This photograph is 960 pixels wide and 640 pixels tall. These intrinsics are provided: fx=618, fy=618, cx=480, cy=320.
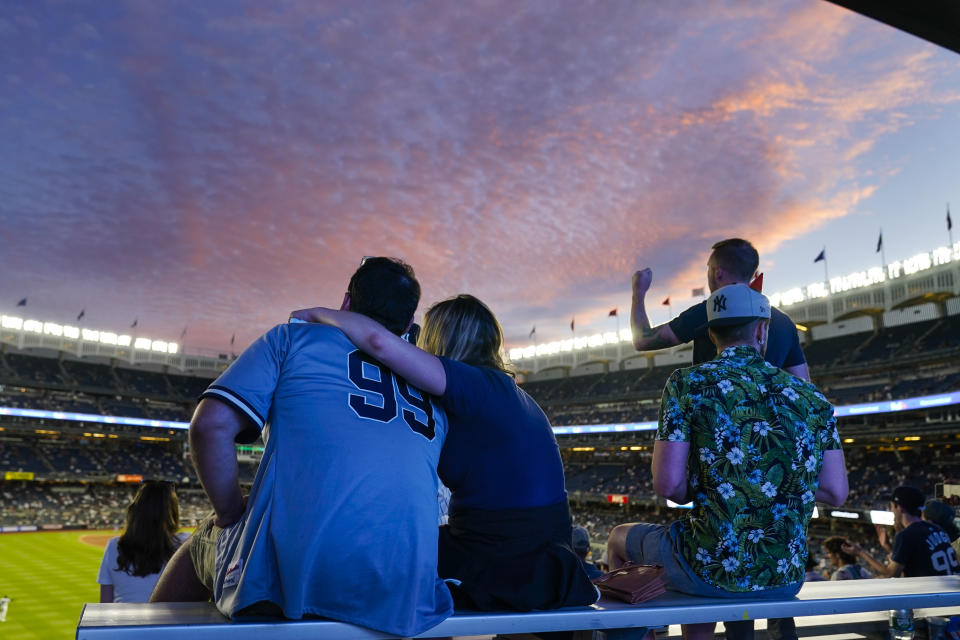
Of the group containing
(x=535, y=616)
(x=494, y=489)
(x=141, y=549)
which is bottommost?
(x=141, y=549)

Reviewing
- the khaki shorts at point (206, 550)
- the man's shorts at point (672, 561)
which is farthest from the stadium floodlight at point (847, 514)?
the khaki shorts at point (206, 550)

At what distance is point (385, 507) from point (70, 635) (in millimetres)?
20390

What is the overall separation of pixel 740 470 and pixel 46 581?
97.5 ft

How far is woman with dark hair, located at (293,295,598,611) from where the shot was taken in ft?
7.49

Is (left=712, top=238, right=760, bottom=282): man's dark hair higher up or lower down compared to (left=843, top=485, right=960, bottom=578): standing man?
higher up

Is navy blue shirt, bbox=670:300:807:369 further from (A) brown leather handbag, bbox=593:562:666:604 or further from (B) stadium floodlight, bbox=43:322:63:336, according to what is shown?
(B) stadium floodlight, bbox=43:322:63:336

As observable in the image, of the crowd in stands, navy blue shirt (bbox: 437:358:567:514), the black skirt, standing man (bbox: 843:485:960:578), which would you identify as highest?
navy blue shirt (bbox: 437:358:567:514)

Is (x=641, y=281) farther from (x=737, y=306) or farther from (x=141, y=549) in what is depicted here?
(x=141, y=549)

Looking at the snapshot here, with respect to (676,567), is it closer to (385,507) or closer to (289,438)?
(385,507)

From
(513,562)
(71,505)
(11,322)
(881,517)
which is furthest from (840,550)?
(11,322)

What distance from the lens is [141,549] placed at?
17.9 feet

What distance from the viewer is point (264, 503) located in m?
2.02

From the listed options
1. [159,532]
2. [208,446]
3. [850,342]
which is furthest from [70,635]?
[850,342]

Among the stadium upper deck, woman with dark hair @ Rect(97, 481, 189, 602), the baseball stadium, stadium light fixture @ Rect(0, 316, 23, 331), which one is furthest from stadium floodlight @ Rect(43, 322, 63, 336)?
woman with dark hair @ Rect(97, 481, 189, 602)
